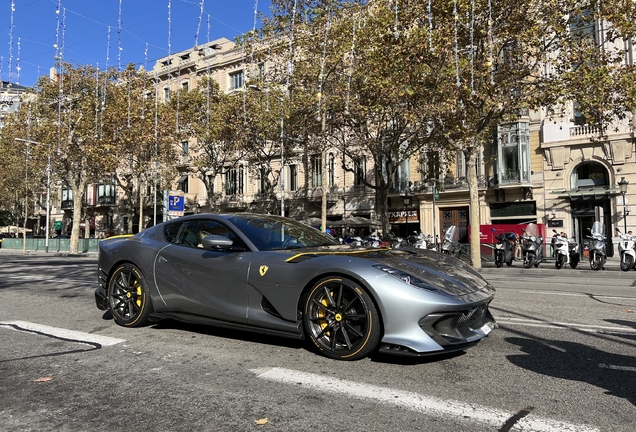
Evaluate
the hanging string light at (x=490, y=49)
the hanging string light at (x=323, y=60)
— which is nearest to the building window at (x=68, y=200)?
the hanging string light at (x=323, y=60)

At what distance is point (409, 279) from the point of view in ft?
12.0

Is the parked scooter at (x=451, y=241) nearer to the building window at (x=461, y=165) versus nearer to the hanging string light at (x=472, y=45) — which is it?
the hanging string light at (x=472, y=45)

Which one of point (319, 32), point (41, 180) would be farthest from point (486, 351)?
point (41, 180)

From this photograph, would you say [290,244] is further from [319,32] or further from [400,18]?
[319,32]

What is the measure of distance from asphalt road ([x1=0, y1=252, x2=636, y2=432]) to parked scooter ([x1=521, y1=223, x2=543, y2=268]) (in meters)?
12.5

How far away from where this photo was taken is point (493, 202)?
29516 millimetres

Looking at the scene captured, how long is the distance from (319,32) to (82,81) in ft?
63.3

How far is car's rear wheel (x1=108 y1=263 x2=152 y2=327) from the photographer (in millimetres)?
5184

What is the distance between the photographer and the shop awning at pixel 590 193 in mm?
25234

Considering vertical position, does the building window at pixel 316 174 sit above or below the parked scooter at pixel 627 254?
above

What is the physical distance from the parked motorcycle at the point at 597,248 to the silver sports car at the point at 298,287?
45.0 feet

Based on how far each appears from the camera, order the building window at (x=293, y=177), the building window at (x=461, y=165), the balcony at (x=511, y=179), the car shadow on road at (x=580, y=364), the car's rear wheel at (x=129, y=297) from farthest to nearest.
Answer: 1. the building window at (x=293, y=177)
2. the building window at (x=461, y=165)
3. the balcony at (x=511, y=179)
4. the car's rear wheel at (x=129, y=297)
5. the car shadow on road at (x=580, y=364)

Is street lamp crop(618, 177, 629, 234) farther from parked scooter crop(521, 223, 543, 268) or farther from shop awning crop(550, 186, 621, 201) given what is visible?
parked scooter crop(521, 223, 543, 268)

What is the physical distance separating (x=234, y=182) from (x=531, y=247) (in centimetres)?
2963
